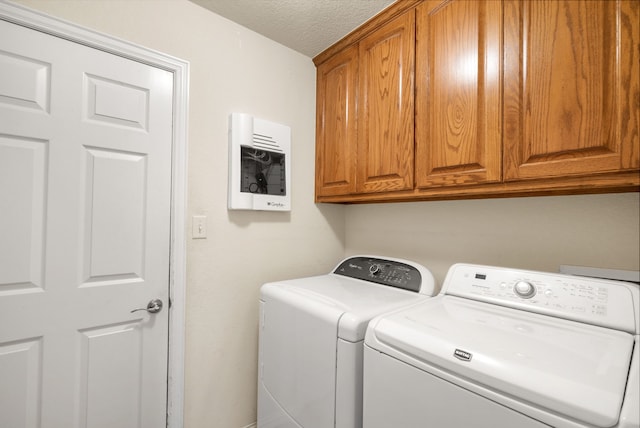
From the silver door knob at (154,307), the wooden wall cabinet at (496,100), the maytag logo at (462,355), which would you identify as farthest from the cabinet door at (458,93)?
the silver door knob at (154,307)

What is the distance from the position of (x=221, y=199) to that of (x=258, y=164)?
30 cm

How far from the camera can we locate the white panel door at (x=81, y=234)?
43.8 inches

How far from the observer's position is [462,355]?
2.50ft

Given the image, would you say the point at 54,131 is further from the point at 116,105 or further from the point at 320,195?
the point at 320,195

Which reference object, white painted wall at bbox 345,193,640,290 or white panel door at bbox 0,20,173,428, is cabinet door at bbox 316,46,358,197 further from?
white panel door at bbox 0,20,173,428

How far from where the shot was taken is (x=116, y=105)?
4.28 feet

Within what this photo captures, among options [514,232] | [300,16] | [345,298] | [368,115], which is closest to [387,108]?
[368,115]

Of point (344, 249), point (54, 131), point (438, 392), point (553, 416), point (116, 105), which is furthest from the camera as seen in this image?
point (344, 249)

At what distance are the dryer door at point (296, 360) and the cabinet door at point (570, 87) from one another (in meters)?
0.95

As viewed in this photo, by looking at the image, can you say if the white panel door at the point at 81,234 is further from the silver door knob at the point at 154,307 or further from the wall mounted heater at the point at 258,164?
the wall mounted heater at the point at 258,164

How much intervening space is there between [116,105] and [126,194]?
1.31 ft

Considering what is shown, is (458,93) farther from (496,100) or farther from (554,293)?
(554,293)

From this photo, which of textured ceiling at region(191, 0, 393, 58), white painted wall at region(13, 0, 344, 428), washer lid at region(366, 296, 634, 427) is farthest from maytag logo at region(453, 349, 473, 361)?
textured ceiling at region(191, 0, 393, 58)

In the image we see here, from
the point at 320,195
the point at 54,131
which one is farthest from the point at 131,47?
the point at 320,195
